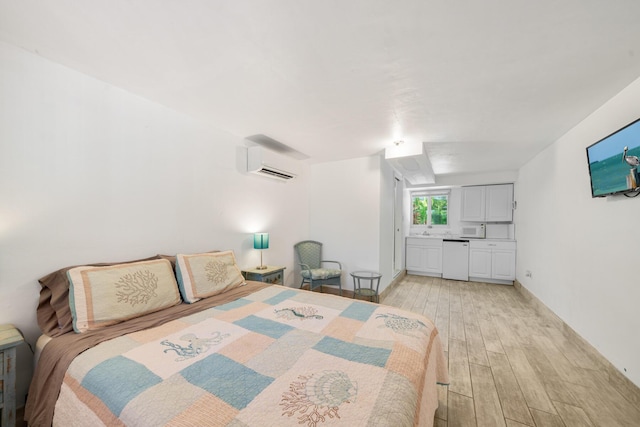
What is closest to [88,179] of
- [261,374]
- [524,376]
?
[261,374]

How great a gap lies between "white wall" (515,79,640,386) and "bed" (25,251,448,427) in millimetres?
1635

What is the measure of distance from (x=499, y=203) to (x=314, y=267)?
14.6 ft

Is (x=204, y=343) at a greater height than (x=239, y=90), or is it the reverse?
(x=239, y=90)

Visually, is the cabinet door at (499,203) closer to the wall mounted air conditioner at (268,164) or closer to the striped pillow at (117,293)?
the wall mounted air conditioner at (268,164)

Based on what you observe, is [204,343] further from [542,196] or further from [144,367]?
[542,196]

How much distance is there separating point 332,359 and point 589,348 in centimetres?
284

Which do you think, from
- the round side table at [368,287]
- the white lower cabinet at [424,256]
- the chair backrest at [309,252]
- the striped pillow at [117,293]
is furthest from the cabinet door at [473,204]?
the striped pillow at [117,293]

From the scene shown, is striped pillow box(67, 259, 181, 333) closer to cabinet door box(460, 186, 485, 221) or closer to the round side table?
the round side table

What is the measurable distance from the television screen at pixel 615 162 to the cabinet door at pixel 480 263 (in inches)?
131

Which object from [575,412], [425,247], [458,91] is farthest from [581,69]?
[425,247]

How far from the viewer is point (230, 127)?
2.84 metres

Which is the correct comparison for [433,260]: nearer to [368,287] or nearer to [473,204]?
[473,204]

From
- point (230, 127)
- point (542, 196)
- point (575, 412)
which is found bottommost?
point (575, 412)

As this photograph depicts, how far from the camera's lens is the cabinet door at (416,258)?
5.84 m
